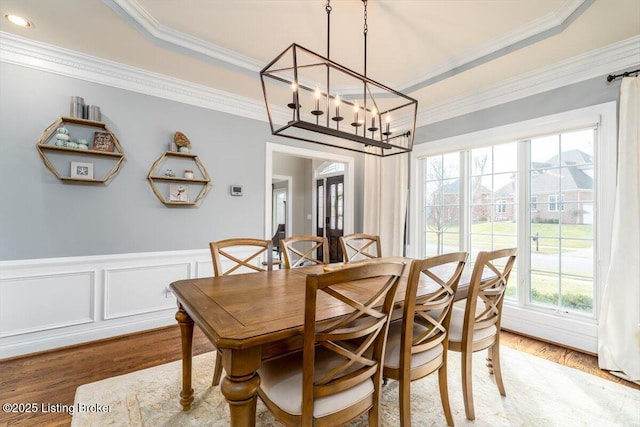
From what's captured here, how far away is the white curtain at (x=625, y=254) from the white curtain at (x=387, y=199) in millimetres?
2104

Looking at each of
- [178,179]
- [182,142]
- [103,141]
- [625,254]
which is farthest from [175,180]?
[625,254]

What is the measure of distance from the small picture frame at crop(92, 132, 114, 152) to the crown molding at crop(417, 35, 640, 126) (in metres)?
3.73

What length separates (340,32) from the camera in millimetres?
2436

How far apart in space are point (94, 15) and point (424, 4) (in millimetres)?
2469

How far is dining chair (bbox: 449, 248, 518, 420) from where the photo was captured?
5.33 feet

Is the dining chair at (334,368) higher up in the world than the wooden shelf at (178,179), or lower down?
lower down

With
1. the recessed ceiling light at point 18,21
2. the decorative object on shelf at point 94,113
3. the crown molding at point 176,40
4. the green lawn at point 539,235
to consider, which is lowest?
the green lawn at point 539,235

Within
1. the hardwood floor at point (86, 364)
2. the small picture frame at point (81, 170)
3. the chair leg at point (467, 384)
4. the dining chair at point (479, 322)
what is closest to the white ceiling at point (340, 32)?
the small picture frame at point (81, 170)

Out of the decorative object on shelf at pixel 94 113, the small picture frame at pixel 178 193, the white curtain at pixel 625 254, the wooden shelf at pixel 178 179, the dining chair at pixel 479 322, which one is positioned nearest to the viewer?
the dining chair at pixel 479 322

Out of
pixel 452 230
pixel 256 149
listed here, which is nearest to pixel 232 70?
pixel 256 149

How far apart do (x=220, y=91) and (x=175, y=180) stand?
3.89 feet

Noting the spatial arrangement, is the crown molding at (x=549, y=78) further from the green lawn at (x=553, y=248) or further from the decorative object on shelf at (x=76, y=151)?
the decorative object on shelf at (x=76, y=151)

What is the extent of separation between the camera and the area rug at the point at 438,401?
5.52 feet

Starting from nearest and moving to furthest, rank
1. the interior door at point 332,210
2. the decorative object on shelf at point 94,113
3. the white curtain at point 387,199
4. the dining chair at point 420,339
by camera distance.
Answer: the dining chair at point 420,339, the decorative object on shelf at point 94,113, the white curtain at point 387,199, the interior door at point 332,210
